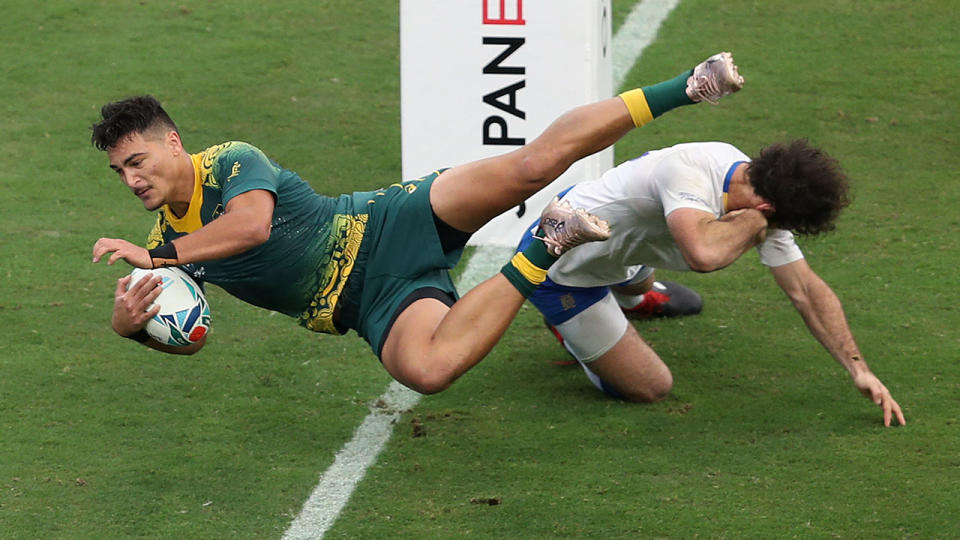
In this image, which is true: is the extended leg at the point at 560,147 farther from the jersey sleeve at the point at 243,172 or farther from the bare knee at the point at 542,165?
the jersey sleeve at the point at 243,172

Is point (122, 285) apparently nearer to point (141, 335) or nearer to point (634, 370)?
point (141, 335)

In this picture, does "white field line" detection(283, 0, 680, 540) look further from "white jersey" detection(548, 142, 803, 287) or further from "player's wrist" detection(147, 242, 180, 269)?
"player's wrist" detection(147, 242, 180, 269)

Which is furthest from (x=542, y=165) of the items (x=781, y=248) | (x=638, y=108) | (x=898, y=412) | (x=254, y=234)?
(x=898, y=412)

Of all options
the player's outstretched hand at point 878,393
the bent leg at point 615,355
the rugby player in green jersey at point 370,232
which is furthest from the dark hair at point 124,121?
the player's outstretched hand at point 878,393

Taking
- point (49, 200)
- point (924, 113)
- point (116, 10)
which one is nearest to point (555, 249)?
point (49, 200)

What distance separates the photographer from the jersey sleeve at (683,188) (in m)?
4.64

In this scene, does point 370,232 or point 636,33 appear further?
point 636,33

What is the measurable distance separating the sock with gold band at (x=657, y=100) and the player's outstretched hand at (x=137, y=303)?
1.76 m

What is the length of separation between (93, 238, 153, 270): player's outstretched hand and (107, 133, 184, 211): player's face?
28cm

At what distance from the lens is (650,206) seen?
4.92 m

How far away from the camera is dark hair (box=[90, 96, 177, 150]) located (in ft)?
14.6

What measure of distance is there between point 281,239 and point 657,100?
4.58 ft

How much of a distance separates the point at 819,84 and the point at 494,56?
2695 millimetres

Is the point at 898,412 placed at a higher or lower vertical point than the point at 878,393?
lower
